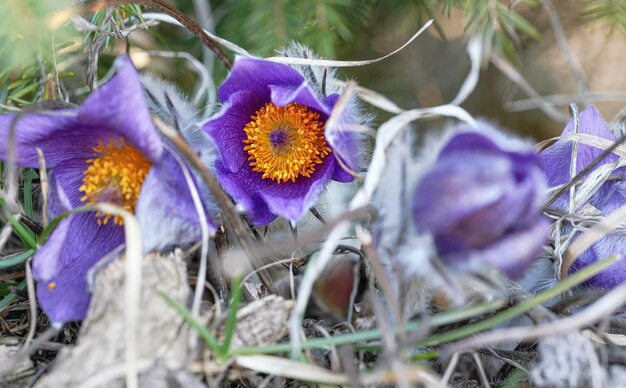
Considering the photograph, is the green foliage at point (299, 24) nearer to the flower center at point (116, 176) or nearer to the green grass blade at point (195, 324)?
the flower center at point (116, 176)

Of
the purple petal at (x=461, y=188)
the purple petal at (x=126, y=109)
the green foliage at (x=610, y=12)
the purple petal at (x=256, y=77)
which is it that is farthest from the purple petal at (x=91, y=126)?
the green foliage at (x=610, y=12)

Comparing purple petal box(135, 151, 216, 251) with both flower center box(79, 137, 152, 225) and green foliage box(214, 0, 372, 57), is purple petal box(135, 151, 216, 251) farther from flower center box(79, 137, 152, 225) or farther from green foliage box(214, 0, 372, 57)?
green foliage box(214, 0, 372, 57)

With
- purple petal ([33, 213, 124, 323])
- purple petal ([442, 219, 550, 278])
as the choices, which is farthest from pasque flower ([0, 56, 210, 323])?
purple petal ([442, 219, 550, 278])

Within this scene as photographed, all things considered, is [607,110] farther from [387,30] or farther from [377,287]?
[377,287]

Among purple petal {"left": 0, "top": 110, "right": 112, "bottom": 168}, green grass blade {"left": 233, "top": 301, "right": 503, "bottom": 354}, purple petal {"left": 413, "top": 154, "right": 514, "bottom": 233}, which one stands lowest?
green grass blade {"left": 233, "top": 301, "right": 503, "bottom": 354}

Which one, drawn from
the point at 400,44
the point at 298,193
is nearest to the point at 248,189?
the point at 298,193

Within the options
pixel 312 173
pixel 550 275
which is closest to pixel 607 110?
pixel 550 275

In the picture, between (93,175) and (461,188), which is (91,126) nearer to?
(93,175)
